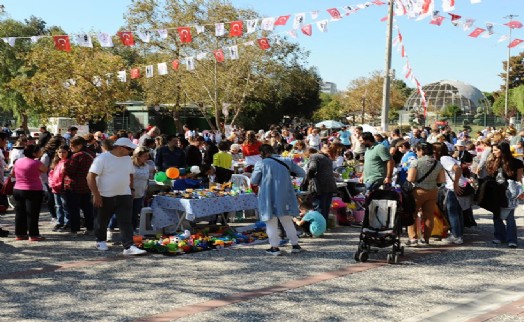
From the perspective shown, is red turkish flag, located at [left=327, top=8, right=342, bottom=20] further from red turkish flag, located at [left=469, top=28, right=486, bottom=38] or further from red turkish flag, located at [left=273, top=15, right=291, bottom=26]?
red turkish flag, located at [left=469, top=28, right=486, bottom=38]

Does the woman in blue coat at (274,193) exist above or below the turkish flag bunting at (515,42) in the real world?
below

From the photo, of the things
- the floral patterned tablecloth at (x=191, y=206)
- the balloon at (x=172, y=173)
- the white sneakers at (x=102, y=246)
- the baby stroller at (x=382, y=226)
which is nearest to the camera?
the baby stroller at (x=382, y=226)

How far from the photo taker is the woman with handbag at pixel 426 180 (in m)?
8.55

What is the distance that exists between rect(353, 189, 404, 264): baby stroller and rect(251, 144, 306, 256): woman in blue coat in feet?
3.15

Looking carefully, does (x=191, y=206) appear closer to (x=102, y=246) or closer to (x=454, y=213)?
(x=102, y=246)

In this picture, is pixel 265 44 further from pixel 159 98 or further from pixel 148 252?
pixel 159 98

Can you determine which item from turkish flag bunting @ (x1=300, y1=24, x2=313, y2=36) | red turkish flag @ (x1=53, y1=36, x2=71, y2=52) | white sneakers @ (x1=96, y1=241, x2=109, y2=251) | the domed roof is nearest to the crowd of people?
white sneakers @ (x1=96, y1=241, x2=109, y2=251)

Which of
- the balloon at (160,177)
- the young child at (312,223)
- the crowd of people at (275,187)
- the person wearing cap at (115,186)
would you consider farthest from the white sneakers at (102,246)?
the young child at (312,223)

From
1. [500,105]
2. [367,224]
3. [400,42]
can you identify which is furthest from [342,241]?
[500,105]

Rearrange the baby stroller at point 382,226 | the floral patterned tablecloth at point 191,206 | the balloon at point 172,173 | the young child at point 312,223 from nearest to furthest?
the baby stroller at point 382,226
the floral patterned tablecloth at point 191,206
the young child at point 312,223
the balloon at point 172,173

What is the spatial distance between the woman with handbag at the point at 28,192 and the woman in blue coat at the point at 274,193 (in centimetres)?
337

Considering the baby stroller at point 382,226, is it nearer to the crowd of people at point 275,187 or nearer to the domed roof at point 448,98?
the crowd of people at point 275,187

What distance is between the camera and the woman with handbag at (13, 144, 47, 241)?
29.7ft

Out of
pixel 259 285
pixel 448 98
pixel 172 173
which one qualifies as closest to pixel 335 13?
pixel 172 173
